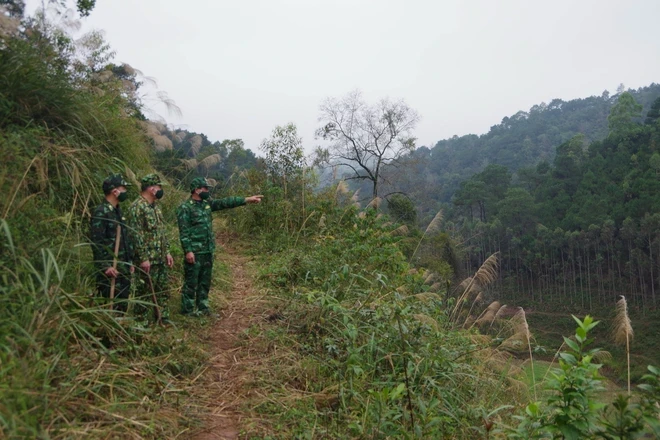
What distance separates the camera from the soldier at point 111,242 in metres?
3.73

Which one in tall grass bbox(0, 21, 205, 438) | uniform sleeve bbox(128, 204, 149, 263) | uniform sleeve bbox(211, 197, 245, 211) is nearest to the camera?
tall grass bbox(0, 21, 205, 438)

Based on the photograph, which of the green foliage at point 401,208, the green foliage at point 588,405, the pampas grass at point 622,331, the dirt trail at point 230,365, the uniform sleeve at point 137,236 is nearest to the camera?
the green foliage at point 588,405

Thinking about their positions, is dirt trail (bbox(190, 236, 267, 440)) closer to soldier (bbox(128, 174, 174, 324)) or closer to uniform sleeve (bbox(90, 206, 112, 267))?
soldier (bbox(128, 174, 174, 324))

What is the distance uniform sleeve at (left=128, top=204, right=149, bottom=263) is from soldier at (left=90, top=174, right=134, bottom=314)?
0.73 ft

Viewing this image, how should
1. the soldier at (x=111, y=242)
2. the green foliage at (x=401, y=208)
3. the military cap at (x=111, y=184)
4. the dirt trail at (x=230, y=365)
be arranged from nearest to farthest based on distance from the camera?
1. the dirt trail at (x=230, y=365)
2. the soldier at (x=111, y=242)
3. the military cap at (x=111, y=184)
4. the green foliage at (x=401, y=208)

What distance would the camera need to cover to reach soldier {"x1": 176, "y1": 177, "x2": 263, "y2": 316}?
4.93m

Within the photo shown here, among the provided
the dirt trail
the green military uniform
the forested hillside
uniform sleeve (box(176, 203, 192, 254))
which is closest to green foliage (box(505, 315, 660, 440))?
the dirt trail

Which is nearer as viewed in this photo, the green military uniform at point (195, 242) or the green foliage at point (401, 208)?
the green military uniform at point (195, 242)

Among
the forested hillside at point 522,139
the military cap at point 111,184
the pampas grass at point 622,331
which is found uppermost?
the forested hillside at point 522,139

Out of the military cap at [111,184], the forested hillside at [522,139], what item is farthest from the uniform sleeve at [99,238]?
the forested hillside at [522,139]

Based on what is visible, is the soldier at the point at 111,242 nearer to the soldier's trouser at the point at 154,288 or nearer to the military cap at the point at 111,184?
the military cap at the point at 111,184

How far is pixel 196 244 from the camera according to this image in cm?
495

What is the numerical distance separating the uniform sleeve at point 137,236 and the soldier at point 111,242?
0.73 ft

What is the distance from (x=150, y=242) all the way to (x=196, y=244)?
1.91 ft
